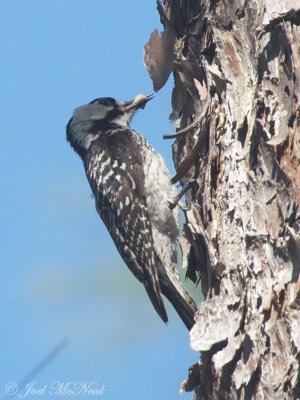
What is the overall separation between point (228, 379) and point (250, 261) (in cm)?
54

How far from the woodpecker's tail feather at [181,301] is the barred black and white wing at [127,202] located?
0.37 ft

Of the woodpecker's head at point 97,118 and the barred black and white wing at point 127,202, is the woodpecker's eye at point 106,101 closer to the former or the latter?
the woodpecker's head at point 97,118

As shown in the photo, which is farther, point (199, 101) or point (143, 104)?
point (143, 104)

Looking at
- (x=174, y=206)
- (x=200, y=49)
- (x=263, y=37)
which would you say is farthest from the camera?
(x=174, y=206)

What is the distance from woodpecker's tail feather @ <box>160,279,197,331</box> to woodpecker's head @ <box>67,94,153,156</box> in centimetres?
161

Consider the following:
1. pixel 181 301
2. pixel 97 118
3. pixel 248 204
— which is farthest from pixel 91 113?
pixel 248 204

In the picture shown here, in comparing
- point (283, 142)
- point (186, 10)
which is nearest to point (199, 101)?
point (186, 10)

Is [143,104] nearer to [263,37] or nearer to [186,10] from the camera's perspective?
[186,10]

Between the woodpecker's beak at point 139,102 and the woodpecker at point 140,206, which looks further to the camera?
the woodpecker's beak at point 139,102

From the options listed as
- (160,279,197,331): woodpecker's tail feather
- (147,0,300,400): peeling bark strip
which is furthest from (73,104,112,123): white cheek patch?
(147,0,300,400): peeling bark strip

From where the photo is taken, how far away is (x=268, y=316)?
2.89 metres

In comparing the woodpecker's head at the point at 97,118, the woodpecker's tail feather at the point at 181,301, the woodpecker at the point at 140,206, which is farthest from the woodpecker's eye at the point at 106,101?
the woodpecker's tail feather at the point at 181,301

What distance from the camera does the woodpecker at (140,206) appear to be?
489 cm

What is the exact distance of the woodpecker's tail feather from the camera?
14.6ft
